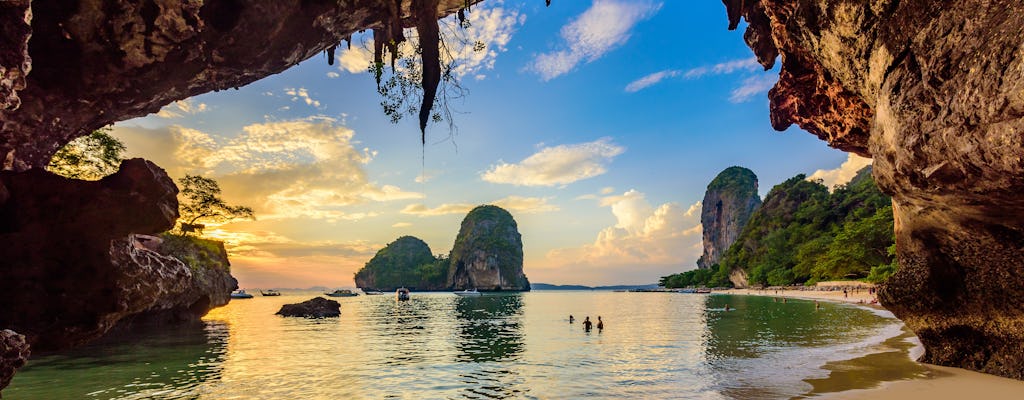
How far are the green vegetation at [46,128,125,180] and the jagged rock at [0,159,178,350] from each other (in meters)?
13.8

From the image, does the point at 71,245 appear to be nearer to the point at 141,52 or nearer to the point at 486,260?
the point at 141,52

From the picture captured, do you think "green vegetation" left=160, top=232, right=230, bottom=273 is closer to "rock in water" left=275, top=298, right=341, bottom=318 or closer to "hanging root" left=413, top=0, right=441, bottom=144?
"rock in water" left=275, top=298, right=341, bottom=318

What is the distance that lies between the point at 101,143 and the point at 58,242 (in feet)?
50.7

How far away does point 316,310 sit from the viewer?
47344 millimetres

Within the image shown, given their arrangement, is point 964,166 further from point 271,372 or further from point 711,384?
point 271,372

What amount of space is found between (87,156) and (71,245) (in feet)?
52.2

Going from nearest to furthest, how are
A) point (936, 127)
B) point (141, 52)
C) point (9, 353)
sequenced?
point (9, 353) < point (936, 127) < point (141, 52)

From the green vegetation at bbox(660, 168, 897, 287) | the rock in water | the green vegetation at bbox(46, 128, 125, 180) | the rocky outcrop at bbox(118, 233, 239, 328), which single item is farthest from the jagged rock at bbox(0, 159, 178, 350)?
the green vegetation at bbox(660, 168, 897, 287)

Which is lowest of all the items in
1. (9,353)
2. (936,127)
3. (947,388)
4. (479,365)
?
(479,365)

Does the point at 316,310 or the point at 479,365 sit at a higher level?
the point at 316,310

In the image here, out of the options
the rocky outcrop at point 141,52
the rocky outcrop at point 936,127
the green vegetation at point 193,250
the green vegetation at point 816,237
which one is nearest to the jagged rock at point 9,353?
the rocky outcrop at point 141,52

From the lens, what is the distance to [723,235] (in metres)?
197

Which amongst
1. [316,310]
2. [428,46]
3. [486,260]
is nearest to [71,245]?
[428,46]

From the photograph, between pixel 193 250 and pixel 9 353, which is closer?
pixel 9 353
